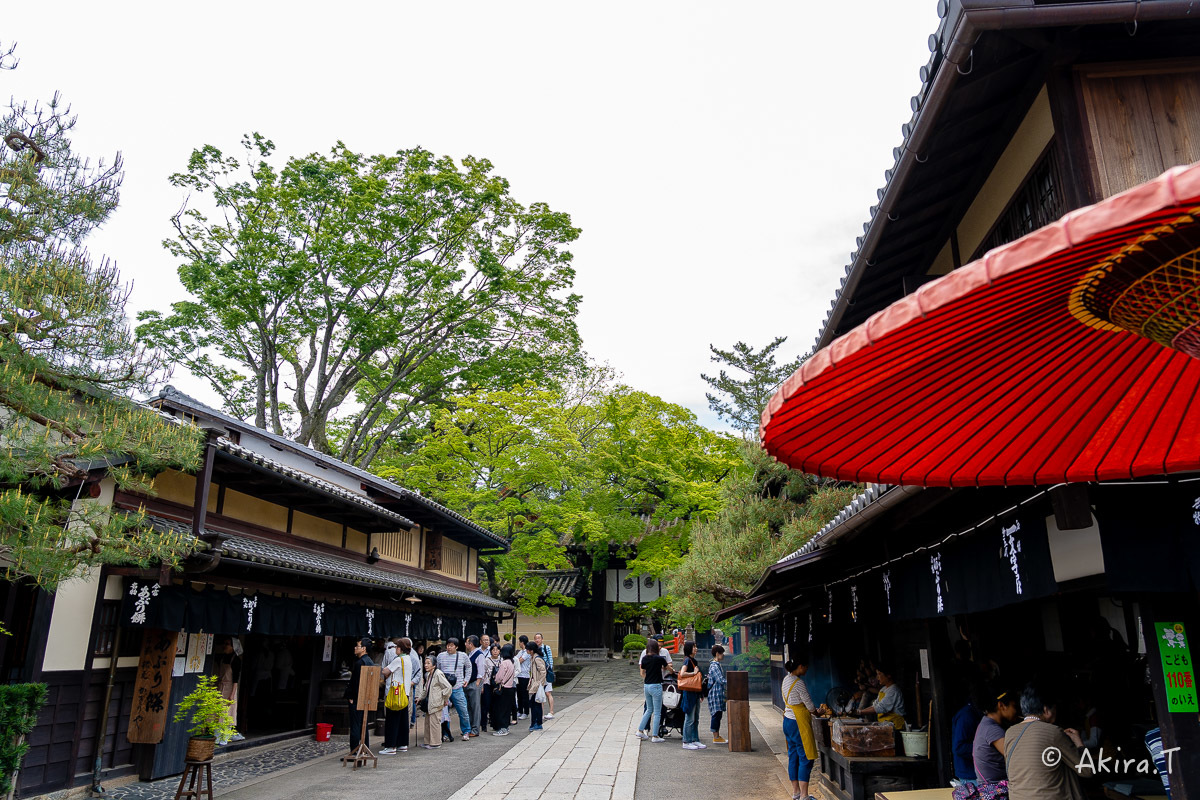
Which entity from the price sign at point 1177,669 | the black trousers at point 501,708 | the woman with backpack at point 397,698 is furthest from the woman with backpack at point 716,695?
the price sign at point 1177,669

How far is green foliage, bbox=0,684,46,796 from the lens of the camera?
7.67 metres

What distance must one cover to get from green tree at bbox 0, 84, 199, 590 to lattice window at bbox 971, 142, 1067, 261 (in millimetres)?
7674

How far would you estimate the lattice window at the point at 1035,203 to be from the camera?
5.33 metres

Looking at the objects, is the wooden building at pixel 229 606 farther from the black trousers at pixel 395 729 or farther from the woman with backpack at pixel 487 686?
the woman with backpack at pixel 487 686

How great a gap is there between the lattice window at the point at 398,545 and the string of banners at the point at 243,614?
2.45m

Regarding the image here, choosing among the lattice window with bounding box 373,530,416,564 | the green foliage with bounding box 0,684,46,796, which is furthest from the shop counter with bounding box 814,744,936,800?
the lattice window with bounding box 373,530,416,564

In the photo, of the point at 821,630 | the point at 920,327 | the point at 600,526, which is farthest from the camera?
the point at 600,526

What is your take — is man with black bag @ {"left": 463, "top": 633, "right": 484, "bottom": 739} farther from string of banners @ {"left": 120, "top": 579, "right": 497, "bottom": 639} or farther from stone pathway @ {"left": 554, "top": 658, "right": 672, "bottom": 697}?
stone pathway @ {"left": 554, "top": 658, "right": 672, "bottom": 697}

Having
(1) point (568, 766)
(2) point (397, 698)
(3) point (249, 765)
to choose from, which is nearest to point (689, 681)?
(1) point (568, 766)

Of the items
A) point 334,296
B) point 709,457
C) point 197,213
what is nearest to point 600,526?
point 709,457

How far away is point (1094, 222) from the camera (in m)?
1.78

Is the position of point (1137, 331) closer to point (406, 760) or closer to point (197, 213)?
point (406, 760)

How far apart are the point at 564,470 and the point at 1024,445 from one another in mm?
22277

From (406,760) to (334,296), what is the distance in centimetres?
1383
